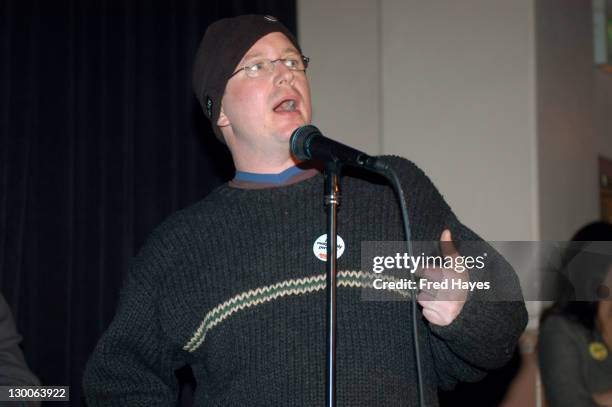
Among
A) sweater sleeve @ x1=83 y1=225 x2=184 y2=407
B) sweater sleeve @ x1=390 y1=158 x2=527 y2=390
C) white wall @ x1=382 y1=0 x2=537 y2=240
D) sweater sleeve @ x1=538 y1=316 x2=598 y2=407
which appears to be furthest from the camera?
white wall @ x1=382 y1=0 x2=537 y2=240

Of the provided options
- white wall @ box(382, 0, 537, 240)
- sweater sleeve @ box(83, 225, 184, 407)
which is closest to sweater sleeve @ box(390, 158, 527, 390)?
sweater sleeve @ box(83, 225, 184, 407)

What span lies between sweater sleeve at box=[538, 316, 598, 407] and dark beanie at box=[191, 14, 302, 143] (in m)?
1.41

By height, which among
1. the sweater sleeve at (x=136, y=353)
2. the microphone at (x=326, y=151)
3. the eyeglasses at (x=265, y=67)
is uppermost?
the eyeglasses at (x=265, y=67)

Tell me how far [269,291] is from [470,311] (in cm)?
43

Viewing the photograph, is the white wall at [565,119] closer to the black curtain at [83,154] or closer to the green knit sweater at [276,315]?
the black curtain at [83,154]

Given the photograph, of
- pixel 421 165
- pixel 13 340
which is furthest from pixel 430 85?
pixel 13 340

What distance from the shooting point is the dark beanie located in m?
1.85

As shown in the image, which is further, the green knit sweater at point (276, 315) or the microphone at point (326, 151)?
the green knit sweater at point (276, 315)

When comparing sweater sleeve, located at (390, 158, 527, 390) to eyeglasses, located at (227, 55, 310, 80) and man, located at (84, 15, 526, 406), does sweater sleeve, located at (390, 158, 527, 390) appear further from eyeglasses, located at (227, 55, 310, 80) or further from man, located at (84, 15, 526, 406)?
eyeglasses, located at (227, 55, 310, 80)

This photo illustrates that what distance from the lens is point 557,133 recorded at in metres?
3.62

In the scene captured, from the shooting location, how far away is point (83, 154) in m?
2.96

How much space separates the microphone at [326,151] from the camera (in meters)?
1.29

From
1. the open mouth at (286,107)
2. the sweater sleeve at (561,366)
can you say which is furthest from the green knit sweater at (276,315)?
the sweater sleeve at (561,366)

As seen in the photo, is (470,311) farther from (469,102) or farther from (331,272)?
(469,102)
